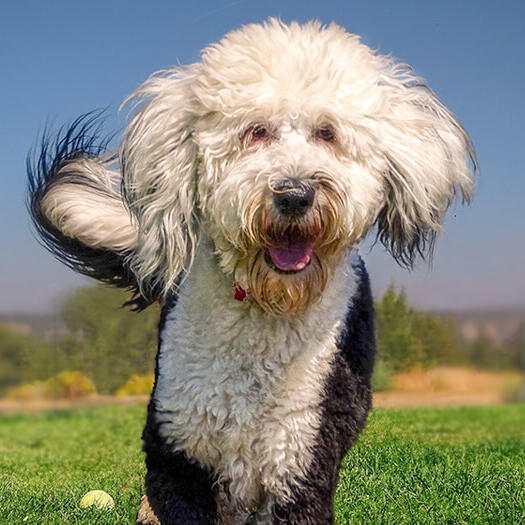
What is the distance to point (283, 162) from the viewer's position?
2.75 metres

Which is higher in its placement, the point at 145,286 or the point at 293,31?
the point at 293,31

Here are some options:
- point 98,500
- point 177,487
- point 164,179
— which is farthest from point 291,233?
point 98,500

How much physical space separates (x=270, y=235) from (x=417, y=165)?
0.67 metres

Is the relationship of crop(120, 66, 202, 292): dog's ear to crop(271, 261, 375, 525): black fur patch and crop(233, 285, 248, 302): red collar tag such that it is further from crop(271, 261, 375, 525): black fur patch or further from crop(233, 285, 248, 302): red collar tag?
crop(271, 261, 375, 525): black fur patch

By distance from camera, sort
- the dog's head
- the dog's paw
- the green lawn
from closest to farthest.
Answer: the dog's head < the dog's paw < the green lawn

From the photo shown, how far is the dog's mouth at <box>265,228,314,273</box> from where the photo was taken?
111 inches

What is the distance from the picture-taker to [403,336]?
21.4 feet

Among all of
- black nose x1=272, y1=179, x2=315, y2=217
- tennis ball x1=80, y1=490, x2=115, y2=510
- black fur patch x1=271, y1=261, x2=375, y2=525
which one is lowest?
tennis ball x1=80, y1=490, x2=115, y2=510

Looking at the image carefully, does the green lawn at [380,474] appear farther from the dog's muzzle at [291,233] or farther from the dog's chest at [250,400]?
the dog's muzzle at [291,233]

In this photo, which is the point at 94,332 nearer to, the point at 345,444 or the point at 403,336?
the point at 403,336

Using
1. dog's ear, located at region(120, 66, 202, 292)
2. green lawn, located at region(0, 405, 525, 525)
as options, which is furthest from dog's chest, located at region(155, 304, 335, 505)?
green lawn, located at region(0, 405, 525, 525)

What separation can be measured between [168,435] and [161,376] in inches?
8.4

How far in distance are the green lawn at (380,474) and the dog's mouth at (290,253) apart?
126cm

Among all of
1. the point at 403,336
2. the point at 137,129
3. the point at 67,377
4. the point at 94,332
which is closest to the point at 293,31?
the point at 137,129
